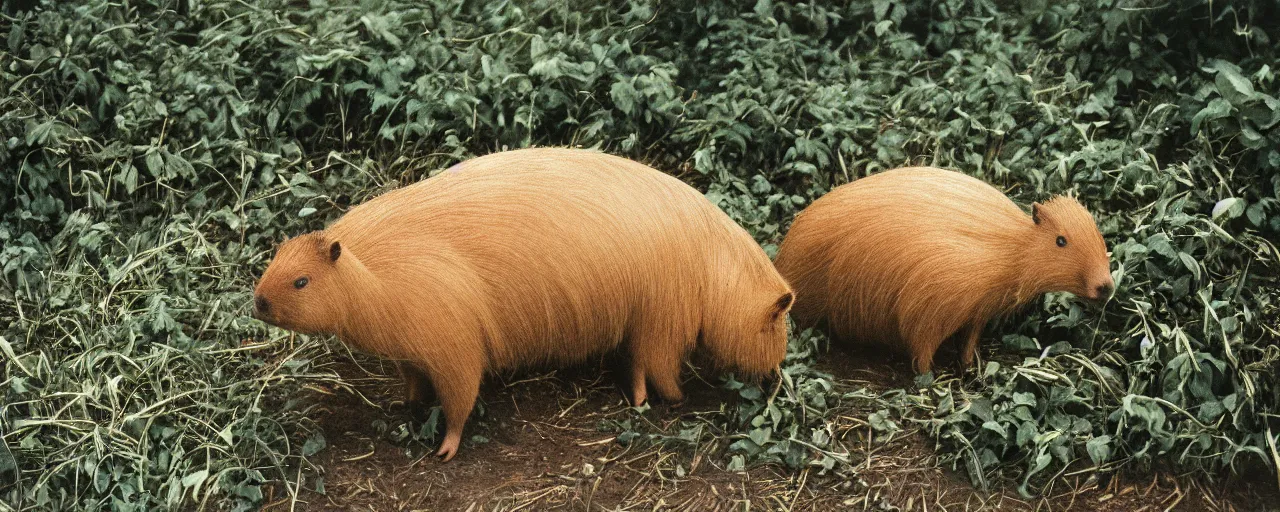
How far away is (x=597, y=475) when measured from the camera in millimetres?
5012

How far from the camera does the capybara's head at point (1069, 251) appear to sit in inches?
204

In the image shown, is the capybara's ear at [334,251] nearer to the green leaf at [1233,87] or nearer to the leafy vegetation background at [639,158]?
the leafy vegetation background at [639,158]

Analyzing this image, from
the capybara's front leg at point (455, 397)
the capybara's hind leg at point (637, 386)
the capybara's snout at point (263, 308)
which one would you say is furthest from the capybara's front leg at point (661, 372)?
the capybara's snout at point (263, 308)

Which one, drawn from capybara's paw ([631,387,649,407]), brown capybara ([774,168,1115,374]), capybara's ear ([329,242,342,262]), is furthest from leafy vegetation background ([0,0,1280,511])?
capybara's ear ([329,242,342,262])

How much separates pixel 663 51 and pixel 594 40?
1.27 feet

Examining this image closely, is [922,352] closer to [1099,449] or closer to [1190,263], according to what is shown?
[1099,449]

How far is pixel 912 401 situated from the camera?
5.40 metres

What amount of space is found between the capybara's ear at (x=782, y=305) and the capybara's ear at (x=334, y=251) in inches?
69.0

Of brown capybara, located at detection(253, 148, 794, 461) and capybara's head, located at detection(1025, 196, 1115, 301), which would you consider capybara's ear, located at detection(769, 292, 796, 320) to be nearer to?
brown capybara, located at detection(253, 148, 794, 461)

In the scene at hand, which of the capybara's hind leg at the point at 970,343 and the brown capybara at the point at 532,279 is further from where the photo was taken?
the capybara's hind leg at the point at 970,343

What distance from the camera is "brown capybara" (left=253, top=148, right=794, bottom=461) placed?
4.57 metres

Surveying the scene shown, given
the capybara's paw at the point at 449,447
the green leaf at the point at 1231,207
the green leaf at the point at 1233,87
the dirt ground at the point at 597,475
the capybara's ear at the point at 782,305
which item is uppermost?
the green leaf at the point at 1233,87

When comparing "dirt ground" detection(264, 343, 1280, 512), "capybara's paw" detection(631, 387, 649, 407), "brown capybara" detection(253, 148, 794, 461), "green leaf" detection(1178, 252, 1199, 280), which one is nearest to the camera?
"brown capybara" detection(253, 148, 794, 461)

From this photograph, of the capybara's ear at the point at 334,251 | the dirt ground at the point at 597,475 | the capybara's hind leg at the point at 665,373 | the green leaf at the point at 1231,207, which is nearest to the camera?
the capybara's ear at the point at 334,251
